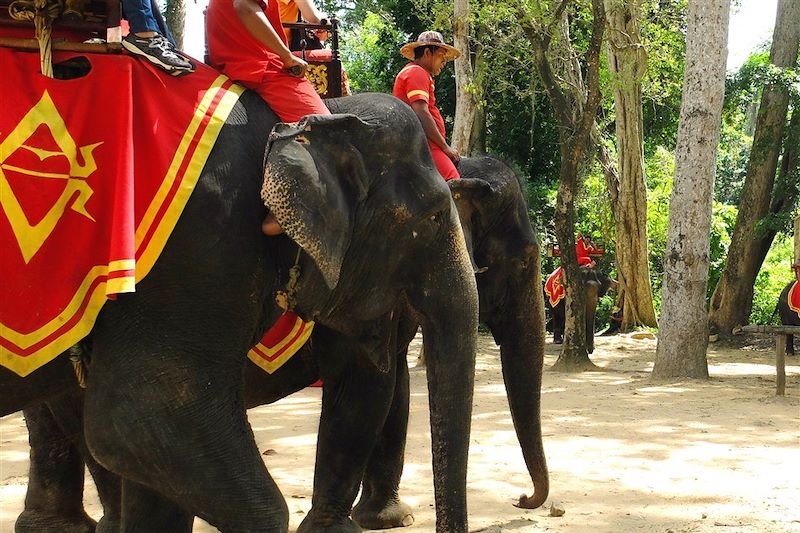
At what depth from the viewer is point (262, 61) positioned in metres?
3.64

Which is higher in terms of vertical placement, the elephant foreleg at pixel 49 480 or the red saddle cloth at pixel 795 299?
the red saddle cloth at pixel 795 299

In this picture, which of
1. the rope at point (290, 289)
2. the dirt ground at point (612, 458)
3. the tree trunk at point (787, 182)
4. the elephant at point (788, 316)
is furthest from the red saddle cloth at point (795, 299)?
the rope at point (290, 289)

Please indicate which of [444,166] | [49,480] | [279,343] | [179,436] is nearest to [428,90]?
[444,166]

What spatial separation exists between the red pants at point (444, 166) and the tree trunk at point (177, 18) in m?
6.90

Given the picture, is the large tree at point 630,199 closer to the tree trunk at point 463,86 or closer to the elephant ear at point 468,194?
the tree trunk at point 463,86

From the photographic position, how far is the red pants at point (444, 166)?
498cm

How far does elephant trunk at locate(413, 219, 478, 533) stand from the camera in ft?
11.6

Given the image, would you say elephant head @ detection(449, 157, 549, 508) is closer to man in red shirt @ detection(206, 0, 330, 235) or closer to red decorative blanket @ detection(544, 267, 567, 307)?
man in red shirt @ detection(206, 0, 330, 235)

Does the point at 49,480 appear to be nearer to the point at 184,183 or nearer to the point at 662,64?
the point at 184,183

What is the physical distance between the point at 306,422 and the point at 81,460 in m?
3.93

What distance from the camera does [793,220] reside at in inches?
620

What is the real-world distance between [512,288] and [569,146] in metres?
8.96

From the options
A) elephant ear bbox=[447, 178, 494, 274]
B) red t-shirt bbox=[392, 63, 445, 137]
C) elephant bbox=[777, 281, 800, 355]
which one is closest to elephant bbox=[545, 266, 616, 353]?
elephant bbox=[777, 281, 800, 355]

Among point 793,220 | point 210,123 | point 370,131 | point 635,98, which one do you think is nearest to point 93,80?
point 210,123
